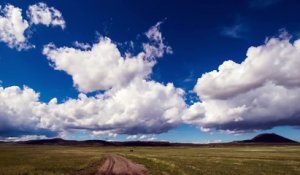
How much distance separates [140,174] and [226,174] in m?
10.6

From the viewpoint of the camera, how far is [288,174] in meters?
38.0

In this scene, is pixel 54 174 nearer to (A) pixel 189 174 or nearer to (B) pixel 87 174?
(B) pixel 87 174

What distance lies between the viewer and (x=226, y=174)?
36.8 meters

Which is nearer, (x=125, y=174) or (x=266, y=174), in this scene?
(x=125, y=174)

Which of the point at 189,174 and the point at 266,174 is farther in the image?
the point at 266,174

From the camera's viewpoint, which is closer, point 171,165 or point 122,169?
point 122,169

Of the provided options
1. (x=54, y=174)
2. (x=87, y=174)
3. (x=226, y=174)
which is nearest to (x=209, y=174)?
(x=226, y=174)

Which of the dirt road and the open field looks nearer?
the dirt road

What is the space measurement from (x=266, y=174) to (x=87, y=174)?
72.0ft

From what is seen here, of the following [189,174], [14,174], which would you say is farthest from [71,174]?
[189,174]

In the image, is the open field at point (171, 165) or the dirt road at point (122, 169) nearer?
the dirt road at point (122, 169)

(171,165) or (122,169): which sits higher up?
(171,165)

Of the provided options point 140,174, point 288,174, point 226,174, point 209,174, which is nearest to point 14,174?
point 140,174

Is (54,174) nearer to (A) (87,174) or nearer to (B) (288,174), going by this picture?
(A) (87,174)
